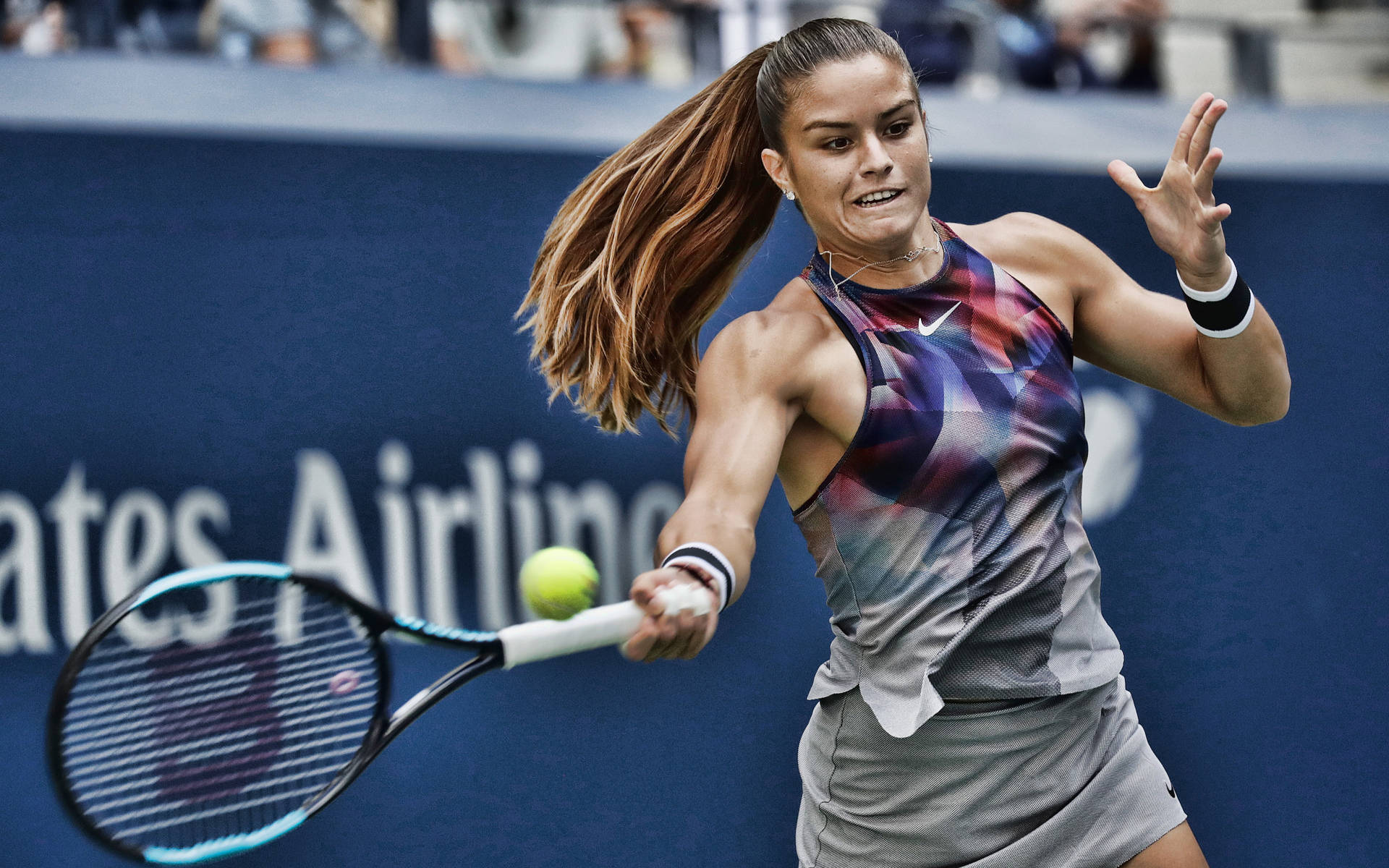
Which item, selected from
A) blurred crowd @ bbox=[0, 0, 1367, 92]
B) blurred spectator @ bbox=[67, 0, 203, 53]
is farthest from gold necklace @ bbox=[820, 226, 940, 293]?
blurred spectator @ bbox=[67, 0, 203, 53]

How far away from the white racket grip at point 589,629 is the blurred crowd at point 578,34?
1799 mm

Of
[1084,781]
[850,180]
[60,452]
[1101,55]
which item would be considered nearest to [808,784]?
[1084,781]

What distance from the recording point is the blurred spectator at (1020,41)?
3609 mm

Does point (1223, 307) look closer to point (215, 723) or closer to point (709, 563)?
point (709, 563)

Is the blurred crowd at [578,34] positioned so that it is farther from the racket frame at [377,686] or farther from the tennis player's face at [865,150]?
the racket frame at [377,686]

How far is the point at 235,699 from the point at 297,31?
1697 mm

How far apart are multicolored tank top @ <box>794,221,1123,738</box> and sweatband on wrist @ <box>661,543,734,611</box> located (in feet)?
0.82

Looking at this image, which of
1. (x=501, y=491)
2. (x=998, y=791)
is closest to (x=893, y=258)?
(x=998, y=791)

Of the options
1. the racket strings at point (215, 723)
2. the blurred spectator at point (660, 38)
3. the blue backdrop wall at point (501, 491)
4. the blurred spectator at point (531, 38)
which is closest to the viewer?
the racket strings at point (215, 723)

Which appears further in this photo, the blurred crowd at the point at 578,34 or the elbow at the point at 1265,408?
the blurred crowd at the point at 578,34

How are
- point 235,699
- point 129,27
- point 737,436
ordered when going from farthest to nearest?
1. point 129,27
2. point 235,699
3. point 737,436

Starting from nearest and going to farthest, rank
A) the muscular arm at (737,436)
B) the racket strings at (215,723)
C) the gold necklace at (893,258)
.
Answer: the muscular arm at (737,436) < the gold necklace at (893,258) < the racket strings at (215,723)


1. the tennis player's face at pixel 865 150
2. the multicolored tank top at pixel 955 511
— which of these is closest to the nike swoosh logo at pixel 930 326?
the multicolored tank top at pixel 955 511

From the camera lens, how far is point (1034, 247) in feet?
6.95
